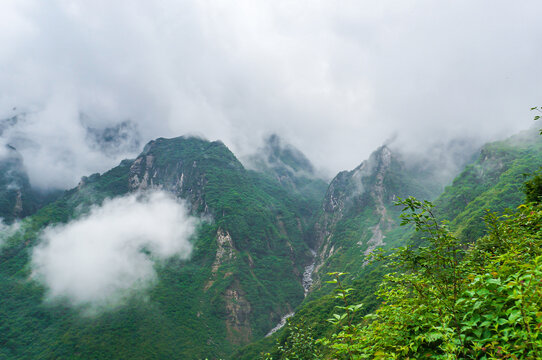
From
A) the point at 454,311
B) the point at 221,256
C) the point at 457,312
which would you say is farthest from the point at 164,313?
the point at 454,311

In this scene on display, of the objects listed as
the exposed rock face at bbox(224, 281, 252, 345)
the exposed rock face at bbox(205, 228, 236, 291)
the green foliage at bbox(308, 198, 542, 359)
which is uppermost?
the exposed rock face at bbox(205, 228, 236, 291)

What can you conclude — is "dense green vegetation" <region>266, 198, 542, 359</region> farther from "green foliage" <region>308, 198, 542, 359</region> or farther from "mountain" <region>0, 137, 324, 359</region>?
"mountain" <region>0, 137, 324, 359</region>

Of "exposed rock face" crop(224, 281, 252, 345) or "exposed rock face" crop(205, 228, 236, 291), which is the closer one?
"exposed rock face" crop(224, 281, 252, 345)

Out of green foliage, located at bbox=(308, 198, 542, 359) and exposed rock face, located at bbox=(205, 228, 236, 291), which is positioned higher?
exposed rock face, located at bbox=(205, 228, 236, 291)

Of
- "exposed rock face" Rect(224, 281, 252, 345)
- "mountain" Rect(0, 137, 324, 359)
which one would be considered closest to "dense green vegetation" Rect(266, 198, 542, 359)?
"mountain" Rect(0, 137, 324, 359)

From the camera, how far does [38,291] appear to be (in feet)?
525

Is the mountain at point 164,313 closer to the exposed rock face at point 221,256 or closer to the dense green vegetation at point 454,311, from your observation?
the exposed rock face at point 221,256

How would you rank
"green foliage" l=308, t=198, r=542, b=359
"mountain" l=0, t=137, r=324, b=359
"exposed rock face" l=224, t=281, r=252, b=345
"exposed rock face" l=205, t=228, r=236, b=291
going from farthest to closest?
1. "exposed rock face" l=205, t=228, r=236, b=291
2. "exposed rock face" l=224, t=281, r=252, b=345
3. "mountain" l=0, t=137, r=324, b=359
4. "green foliage" l=308, t=198, r=542, b=359

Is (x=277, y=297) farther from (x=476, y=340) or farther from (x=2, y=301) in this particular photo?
(x=476, y=340)

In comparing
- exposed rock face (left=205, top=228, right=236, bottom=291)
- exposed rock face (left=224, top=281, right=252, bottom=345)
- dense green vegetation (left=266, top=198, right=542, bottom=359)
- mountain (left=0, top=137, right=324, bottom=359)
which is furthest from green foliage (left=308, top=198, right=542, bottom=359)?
Answer: exposed rock face (left=205, top=228, right=236, bottom=291)

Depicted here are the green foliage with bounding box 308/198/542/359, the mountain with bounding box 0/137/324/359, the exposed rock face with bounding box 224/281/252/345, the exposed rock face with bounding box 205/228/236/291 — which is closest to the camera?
the green foliage with bounding box 308/198/542/359

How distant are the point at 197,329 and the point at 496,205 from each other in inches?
5861

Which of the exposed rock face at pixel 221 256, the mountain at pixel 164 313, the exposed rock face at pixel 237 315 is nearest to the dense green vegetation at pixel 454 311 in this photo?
the mountain at pixel 164 313

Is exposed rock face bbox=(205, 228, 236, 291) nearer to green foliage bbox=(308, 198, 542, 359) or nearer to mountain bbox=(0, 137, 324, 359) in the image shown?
mountain bbox=(0, 137, 324, 359)
